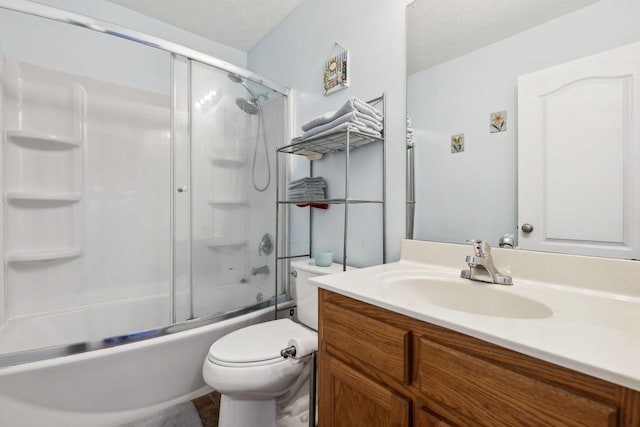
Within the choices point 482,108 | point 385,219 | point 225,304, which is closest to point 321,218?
point 385,219

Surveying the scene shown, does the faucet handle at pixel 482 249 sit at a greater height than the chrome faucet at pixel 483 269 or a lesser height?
greater

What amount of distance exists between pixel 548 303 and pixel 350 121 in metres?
0.90

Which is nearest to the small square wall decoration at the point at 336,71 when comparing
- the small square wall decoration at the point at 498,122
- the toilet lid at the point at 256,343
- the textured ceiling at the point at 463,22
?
the textured ceiling at the point at 463,22

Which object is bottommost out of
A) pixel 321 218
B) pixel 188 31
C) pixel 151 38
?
pixel 321 218

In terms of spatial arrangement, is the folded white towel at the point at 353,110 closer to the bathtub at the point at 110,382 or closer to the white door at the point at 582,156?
the white door at the point at 582,156

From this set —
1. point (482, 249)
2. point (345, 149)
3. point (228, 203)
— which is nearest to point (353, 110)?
point (345, 149)

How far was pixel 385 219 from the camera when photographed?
1349 millimetres

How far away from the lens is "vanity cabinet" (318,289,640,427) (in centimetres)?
43

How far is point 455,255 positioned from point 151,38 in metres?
1.71

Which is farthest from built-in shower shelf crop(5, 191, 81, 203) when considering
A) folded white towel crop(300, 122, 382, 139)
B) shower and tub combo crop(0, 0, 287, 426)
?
folded white towel crop(300, 122, 382, 139)

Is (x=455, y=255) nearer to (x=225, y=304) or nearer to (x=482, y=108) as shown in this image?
(x=482, y=108)

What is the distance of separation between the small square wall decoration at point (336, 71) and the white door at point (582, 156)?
0.86 metres

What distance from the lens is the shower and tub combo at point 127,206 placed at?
1.37m

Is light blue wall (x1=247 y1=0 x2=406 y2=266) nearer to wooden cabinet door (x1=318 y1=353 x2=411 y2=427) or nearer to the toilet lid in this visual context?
the toilet lid
